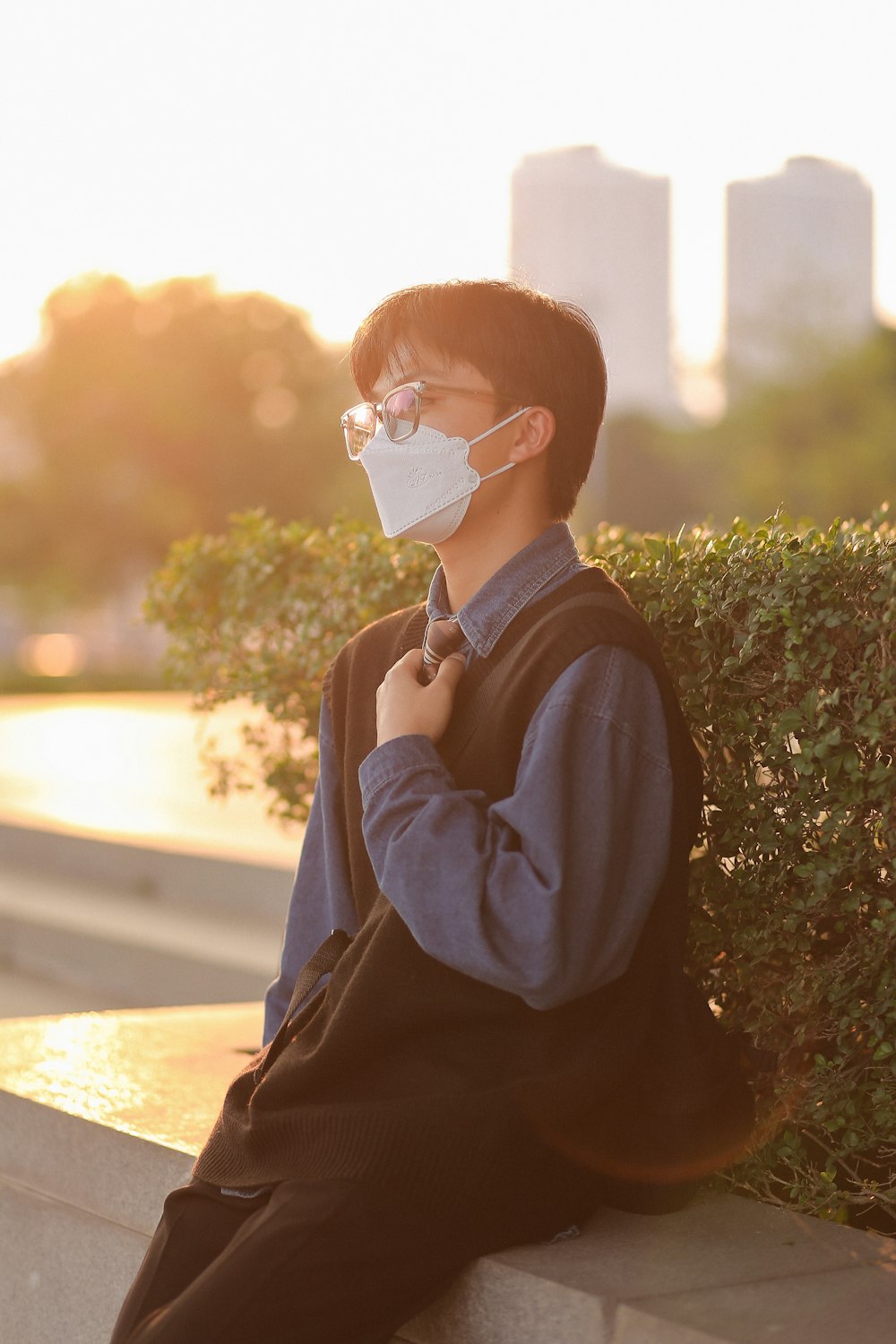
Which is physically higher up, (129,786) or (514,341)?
(514,341)

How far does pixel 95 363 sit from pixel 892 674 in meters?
42.6

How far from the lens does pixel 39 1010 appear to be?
7254 millimetres

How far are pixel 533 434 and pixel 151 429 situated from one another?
Result: 41.9m

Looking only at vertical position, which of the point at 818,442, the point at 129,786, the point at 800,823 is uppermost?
the point at 800,823

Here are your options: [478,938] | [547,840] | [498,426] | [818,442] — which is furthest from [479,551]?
[818,442]

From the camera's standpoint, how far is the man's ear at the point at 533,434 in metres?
2.60

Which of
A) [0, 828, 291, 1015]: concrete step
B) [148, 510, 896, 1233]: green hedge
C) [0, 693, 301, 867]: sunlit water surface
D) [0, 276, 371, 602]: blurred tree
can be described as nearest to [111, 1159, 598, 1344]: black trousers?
[148, 510, 896, 1233]: green hedge

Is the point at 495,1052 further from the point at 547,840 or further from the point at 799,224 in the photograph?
the point at 799,224

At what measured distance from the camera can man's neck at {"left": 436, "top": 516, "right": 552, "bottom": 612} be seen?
8.75 ft

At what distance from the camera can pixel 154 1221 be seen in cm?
310

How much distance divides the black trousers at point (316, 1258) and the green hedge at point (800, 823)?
60 centimetres

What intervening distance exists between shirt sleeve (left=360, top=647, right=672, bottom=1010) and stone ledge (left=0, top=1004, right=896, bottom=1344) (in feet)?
1.45

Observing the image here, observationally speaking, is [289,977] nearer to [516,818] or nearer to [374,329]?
[516,818]

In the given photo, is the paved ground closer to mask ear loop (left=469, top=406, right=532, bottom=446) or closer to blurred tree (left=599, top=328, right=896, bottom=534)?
mask ear loop (left=469, top=406, right=532, bottom=446)
